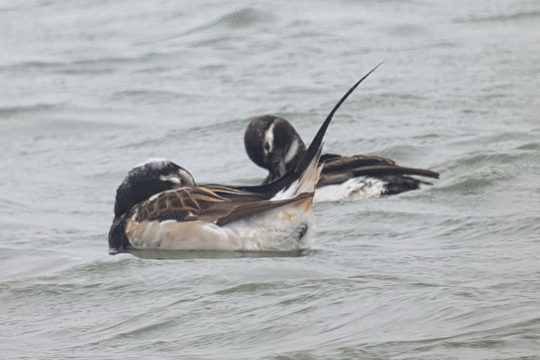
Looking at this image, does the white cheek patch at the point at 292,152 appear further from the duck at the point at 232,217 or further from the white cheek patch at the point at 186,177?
the duck at the point at 232,217

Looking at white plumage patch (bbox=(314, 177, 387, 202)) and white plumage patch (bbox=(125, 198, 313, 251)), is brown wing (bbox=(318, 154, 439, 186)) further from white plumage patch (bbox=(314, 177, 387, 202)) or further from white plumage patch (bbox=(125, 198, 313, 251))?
white plumage patch (bbox=(125, 198, 313, 251))

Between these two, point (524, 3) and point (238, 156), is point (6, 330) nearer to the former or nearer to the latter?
point (238, 156)

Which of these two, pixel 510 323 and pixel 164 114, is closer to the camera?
pixel 510 323

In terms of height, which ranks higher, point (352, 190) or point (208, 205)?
point (208, 205)

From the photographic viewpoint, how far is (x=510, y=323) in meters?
4.39

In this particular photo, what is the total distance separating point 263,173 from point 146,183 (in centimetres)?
234

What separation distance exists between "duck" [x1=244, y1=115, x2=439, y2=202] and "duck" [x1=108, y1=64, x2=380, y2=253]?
153cm

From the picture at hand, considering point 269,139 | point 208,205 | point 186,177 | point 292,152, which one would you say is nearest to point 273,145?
point 269,139

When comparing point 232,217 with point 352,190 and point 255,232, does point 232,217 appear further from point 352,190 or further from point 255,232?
point 352,190

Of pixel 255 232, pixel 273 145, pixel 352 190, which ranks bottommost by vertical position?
pixel 352 190

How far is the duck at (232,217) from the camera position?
6430mm

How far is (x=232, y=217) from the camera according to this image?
6469 mm

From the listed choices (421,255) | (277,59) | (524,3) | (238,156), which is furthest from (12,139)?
(524,3)

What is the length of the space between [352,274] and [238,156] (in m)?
4.49
